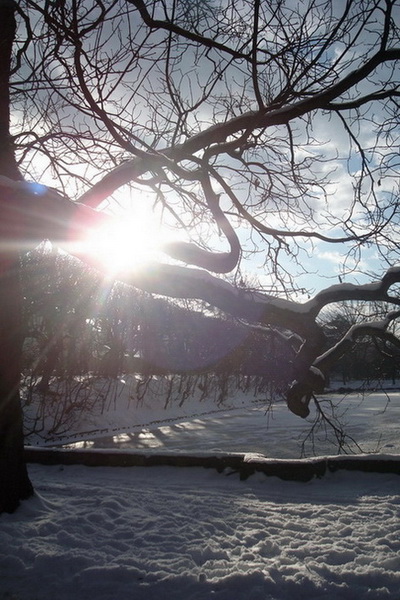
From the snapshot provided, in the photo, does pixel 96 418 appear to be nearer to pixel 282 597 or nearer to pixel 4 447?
pixel 4 447

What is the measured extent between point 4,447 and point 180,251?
246 centimetres

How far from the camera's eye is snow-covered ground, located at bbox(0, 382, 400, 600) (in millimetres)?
3436

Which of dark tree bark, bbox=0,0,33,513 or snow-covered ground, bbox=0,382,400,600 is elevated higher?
dark tree bark, bbox=0,0,33,513

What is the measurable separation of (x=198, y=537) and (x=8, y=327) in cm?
248

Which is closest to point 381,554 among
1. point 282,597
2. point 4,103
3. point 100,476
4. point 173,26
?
point 282,597

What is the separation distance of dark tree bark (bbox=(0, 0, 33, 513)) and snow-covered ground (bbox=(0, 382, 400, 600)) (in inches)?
10.4

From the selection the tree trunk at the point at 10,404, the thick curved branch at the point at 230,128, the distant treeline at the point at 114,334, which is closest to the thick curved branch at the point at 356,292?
the distant treeline at the point at 114,334

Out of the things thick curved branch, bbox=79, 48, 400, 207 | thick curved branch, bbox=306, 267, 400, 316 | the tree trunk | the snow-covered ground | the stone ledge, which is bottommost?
the snow-covered ground

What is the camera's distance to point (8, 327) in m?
4.79

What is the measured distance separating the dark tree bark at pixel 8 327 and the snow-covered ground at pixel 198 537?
0.87 ft

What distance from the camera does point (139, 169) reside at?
5836 mm

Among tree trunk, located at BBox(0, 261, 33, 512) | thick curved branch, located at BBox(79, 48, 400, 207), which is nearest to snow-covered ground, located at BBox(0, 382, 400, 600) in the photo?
tree trunk, located at BBox(0, 261, 33, 512)

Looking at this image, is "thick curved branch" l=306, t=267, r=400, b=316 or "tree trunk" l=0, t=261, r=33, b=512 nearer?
"tree trunk" l=0, t=261, r=33, b=512

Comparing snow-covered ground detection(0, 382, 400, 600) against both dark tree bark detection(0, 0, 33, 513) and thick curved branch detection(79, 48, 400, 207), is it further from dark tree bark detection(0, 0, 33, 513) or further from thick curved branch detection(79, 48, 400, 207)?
thick curved branch detection(79, 48, 400, 207)
